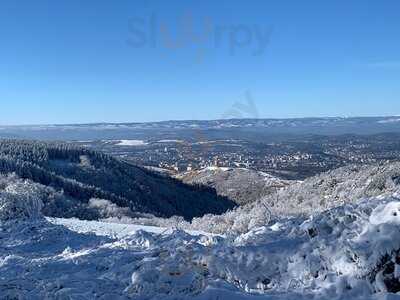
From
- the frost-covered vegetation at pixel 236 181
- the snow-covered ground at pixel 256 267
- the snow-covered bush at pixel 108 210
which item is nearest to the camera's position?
the snow-covered ground at pixel 256 267

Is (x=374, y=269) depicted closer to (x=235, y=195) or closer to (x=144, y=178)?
(x=144, y=178)

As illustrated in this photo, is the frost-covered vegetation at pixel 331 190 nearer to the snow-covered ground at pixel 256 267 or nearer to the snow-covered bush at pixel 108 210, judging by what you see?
the snow-covered bush at pixel 108 210

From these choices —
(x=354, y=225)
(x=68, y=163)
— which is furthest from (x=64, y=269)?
(x=68, y=163)

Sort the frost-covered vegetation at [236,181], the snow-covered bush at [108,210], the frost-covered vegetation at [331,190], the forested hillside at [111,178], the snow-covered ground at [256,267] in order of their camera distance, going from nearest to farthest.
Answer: the snow-covered ground at [256,267] < the frost-covered vegetation at [331,190] < the snow-covered bush at [108,210] < the forested hillside at [111,178] < the frost-covered vegetation at [236,181]

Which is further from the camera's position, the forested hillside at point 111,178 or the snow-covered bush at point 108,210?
the forested hillside at point 111,178

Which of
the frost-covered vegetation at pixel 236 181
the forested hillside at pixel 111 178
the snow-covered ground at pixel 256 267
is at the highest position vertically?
the snow-covered ground at pixel 256 267

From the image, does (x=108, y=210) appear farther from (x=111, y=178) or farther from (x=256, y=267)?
(x=256, y=267)

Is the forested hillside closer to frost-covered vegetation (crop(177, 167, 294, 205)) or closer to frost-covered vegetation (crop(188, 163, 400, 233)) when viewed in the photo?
frost-covered vegetation (crop(177, 167, 294, 205))

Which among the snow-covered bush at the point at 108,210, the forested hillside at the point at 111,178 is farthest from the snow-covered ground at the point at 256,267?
the forested hillside at the point at 111,178
